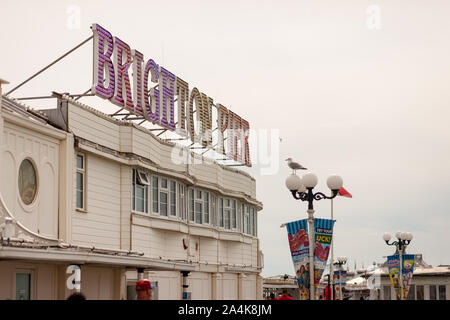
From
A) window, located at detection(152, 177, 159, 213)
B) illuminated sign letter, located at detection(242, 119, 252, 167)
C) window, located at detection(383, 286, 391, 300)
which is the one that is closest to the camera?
window, located at detection(152, 177, 159, 213)

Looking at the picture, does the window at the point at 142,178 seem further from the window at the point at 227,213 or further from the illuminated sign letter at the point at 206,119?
the window at the point at 227,213

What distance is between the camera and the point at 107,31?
27.2 meters

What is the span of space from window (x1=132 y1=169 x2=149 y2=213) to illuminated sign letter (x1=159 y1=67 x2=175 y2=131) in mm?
3481

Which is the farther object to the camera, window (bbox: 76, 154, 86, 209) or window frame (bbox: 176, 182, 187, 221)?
window frame (bbox: 176, 182, 187, 221)

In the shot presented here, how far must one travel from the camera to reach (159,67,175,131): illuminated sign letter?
31484mm

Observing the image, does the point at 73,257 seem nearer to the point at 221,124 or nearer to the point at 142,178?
the point at 142,178

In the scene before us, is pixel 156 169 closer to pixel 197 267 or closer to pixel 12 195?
pixel 197 267

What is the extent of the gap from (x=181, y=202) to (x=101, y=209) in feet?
21.0

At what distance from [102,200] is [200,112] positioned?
10750mm

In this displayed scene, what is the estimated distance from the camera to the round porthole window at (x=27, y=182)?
71.3ft

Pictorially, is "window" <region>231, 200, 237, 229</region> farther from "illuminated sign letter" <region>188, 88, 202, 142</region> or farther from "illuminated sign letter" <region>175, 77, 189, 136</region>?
"illuminated sign letter" <region>175, 77, 189, 136</region>

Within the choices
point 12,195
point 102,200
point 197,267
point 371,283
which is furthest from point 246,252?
point 12,195

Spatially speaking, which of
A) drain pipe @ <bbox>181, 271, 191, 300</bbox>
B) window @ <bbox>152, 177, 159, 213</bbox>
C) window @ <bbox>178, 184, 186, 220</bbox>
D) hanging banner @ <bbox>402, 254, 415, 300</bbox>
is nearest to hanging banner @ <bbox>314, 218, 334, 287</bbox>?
drain pipe @ <bbox>181, 271, 191, 300</bbox>

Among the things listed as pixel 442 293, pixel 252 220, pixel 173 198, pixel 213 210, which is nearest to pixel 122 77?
pixel 173 198
